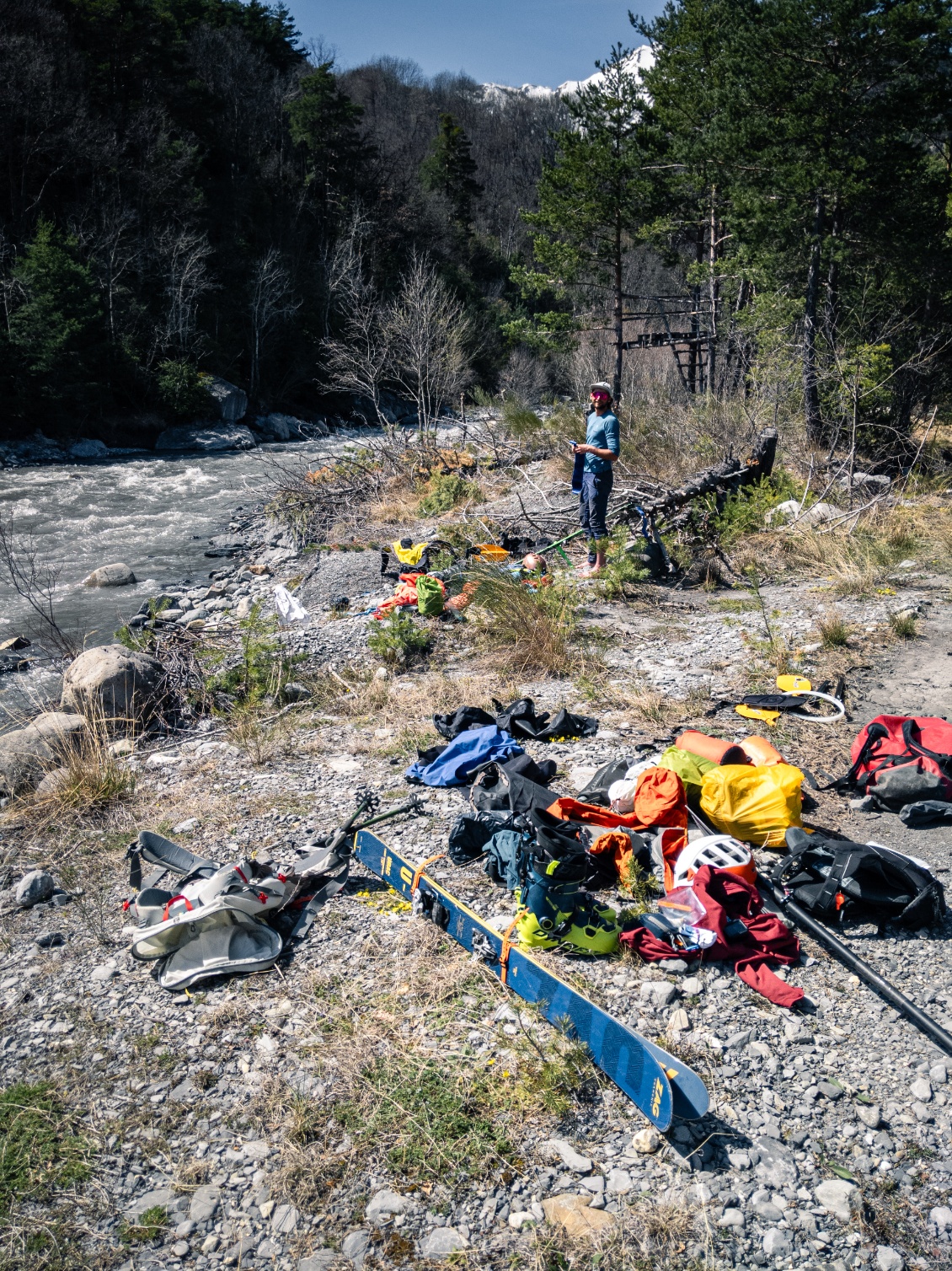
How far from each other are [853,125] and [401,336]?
8721mm

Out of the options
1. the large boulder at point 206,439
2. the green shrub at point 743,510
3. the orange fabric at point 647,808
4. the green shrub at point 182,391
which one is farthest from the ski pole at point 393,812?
the green shrub at point 182,391

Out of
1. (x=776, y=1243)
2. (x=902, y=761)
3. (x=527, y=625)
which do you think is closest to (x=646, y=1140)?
(x=776, y=1243)

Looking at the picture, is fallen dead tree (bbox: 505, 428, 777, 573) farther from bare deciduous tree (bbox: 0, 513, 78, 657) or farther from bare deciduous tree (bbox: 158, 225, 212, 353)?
bare deciduous tree (bbox: 158, 225, 212, 353)

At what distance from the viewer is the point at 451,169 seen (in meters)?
47.1

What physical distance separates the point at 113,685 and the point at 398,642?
206cm

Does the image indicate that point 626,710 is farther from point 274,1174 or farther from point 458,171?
point 458,171

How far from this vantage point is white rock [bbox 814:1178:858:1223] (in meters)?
2.06

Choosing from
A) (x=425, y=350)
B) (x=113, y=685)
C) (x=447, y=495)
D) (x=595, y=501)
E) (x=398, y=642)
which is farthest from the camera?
(x=425, y=350)

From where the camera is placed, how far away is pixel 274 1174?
2223 millimetres

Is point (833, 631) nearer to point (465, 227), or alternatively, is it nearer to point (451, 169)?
point (465, 227)

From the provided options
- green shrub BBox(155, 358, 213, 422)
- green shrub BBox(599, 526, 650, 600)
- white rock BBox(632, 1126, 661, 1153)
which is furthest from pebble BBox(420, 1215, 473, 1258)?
green shrub BBox(155, 358, 213, 422)

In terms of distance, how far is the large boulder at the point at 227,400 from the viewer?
2722 centimetres

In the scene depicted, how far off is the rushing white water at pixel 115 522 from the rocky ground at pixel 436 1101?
4.24 metres

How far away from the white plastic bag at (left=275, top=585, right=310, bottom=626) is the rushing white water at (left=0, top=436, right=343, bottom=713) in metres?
1.77
